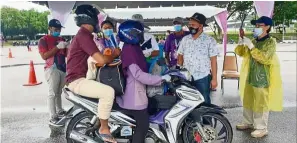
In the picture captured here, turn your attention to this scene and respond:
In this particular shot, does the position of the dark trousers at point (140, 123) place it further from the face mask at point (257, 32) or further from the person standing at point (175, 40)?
the person standing at point (175, 40)

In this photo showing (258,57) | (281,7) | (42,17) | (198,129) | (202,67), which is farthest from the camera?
(42,17)

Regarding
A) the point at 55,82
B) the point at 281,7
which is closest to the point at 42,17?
the point at 281,7

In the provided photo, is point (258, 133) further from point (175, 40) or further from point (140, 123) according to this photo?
point (175, 40)

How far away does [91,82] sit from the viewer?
3.52 m

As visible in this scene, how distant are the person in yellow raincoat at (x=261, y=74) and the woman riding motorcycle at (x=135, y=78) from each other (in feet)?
5.75

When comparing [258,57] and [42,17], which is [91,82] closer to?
[258,57]

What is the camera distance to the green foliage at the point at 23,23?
6875cm

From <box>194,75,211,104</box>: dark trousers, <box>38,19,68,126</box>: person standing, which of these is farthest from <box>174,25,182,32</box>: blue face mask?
<box>194,75,211,104</box>: dark trousers

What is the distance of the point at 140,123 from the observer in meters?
3.52

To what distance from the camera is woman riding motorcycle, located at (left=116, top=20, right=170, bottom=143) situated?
11.0 ft

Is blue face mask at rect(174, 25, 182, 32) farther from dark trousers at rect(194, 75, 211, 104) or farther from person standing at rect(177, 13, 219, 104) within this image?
dark trousers at rect(194, 75, 211, 104)

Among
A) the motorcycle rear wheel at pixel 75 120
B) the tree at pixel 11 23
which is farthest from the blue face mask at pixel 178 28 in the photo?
the tree at pixel 11 23

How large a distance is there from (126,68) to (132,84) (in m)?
0.19

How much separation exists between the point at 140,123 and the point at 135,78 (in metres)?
0.52
